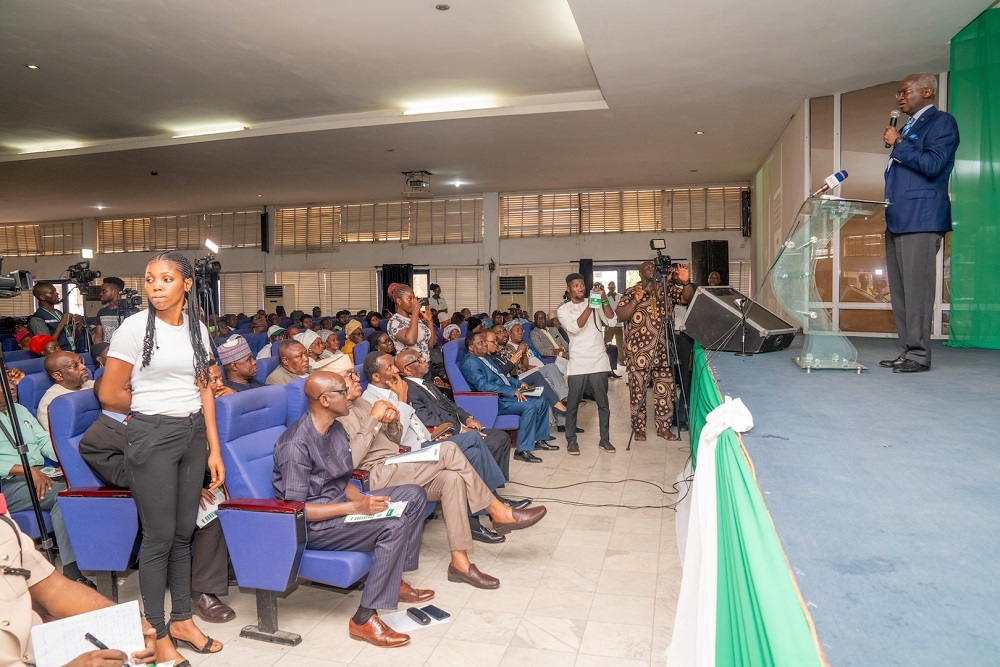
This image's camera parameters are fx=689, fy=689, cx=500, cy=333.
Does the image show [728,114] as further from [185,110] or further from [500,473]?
[185,110]

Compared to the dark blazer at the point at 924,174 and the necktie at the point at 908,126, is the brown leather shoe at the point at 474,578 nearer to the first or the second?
the dark blazer at the point at 924,174

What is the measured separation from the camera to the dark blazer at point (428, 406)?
4.39 metres

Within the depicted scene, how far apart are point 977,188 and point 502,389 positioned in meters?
4.04

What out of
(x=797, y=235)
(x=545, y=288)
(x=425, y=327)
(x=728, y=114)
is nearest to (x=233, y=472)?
(x=425, y=327)

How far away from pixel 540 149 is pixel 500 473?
281 inches

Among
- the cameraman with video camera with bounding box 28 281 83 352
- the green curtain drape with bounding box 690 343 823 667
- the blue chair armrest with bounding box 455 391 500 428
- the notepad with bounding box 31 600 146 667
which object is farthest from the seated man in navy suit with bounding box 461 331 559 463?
the notepad with bounding box 31 600 146 667

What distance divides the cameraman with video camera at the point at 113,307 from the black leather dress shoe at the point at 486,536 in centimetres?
408

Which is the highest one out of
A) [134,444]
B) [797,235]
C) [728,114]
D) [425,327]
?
[728,114]

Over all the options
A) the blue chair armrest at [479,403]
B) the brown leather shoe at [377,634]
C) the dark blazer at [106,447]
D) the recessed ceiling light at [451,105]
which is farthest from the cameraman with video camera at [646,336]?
the dark blazer at [106,447]

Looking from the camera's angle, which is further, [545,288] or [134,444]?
[545,288]

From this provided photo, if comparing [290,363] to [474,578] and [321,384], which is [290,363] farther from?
[474,578]

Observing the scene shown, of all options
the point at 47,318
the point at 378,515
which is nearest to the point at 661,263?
the point at 378,515

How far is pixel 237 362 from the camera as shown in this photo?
14.6 ft

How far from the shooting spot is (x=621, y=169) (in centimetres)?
1204
